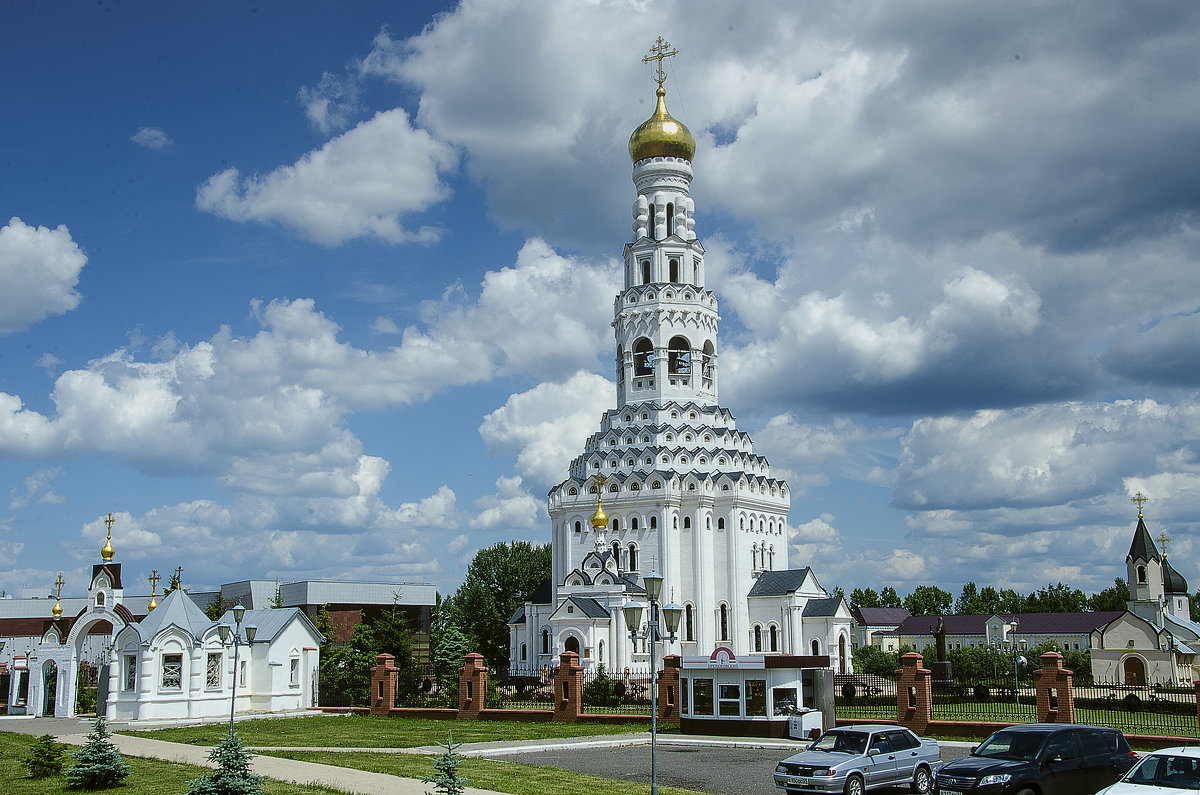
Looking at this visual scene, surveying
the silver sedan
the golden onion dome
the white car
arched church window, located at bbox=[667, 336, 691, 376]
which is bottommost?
the silver sedan

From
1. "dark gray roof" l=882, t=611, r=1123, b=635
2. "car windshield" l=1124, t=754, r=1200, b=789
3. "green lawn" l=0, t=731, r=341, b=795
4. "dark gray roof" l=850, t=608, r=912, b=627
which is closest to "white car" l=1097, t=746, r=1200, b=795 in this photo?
"car windshield" l=1124, t=754, r=1200, b=789

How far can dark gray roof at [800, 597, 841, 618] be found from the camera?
56719mm

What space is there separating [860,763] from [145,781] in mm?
12767

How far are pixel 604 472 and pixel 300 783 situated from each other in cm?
4353

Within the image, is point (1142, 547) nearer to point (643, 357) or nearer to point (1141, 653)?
point (1141, 653)

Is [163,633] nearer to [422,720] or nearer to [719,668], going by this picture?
[422,720]

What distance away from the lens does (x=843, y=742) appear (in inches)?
713

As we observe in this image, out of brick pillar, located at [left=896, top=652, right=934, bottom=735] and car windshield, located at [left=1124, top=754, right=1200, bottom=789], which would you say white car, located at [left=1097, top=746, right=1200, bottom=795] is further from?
brick pillar, located at [left=896, top=652, right=934, bottom=735]

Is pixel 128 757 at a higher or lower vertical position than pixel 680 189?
lower

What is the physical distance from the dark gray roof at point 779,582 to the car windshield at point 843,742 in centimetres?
3939

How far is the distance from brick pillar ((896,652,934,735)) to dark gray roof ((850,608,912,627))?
83.8m

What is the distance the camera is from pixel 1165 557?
217 ft

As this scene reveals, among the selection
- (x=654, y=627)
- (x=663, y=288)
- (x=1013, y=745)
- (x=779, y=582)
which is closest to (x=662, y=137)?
(x=663, y=288)

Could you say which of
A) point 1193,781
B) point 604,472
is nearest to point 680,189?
point 604,472
